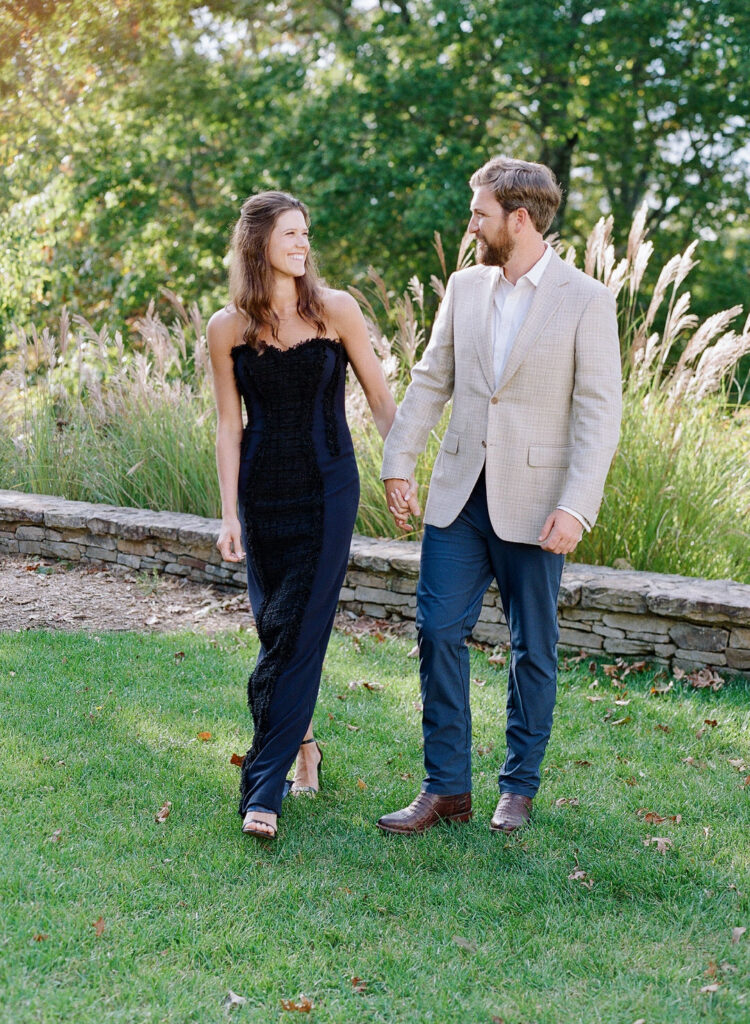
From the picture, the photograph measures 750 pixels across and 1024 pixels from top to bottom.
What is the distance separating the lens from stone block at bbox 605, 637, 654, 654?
17.3 ft

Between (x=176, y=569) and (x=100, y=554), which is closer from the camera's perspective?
(x=176, y=569)

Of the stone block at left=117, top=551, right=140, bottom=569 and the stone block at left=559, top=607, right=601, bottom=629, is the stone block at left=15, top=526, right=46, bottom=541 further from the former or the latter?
the stone block at left=559, top=607, right=601, bottom=629

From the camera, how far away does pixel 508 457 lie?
338 centimetres

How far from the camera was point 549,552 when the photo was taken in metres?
3.43

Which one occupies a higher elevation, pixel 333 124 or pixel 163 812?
pixel 333 124

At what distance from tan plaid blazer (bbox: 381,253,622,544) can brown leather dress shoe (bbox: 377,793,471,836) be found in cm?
91

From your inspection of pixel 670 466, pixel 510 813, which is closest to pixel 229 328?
pixel 510 813

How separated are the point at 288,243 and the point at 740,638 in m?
3.01

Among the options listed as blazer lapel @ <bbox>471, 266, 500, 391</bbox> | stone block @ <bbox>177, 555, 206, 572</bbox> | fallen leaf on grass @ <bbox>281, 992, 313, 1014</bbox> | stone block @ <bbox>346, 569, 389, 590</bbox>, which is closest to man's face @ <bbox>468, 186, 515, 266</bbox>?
blazer lapel @ <bbox>471, 266, 500, 391</bbox>

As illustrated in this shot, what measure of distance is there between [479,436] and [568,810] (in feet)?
4.48

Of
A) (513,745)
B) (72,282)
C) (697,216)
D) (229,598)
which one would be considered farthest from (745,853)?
(697,216)

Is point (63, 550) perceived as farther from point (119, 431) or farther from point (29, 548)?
point (119, 431)

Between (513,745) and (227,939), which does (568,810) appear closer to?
(513,745)

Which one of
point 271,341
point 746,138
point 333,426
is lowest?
point 333,426
